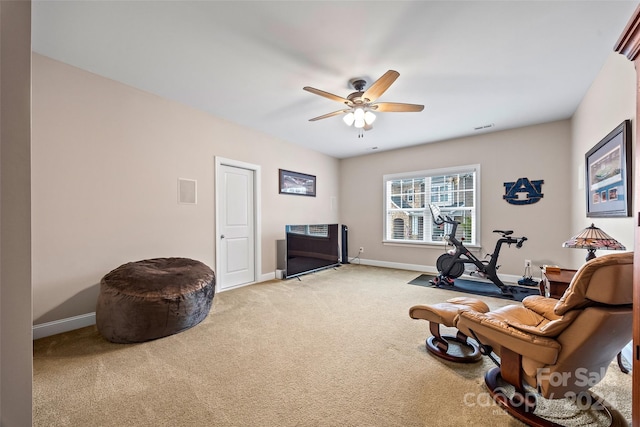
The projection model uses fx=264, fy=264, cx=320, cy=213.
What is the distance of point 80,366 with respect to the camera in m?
2.01

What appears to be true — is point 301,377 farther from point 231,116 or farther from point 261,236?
point 231,116

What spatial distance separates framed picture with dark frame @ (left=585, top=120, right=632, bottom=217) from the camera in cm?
217

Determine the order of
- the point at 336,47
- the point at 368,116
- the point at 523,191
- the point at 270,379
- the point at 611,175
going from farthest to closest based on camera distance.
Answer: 1. the point at 523,191
2. the point at 368,116
3. the point at 611,175
4. the point at 336,47
5. the point at 270,379

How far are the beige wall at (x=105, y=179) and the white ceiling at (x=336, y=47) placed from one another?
263 millimetres

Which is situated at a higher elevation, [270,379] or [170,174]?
[170,174]

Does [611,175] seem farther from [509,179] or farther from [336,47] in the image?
[336,47]

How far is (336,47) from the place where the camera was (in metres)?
2.32

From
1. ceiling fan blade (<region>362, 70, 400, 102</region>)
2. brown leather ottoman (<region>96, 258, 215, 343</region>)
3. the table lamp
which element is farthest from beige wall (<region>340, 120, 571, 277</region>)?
brown leather ottoman (<region>96, 258, 215, 343</region>)

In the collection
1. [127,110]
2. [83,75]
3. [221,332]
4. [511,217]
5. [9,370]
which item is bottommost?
[221,332]

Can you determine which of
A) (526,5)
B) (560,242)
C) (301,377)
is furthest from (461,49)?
(560,242)

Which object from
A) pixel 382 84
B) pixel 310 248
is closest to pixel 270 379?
pixel 382 84

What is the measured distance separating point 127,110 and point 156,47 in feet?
3.49

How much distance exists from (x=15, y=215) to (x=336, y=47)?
Result: 2.37 m

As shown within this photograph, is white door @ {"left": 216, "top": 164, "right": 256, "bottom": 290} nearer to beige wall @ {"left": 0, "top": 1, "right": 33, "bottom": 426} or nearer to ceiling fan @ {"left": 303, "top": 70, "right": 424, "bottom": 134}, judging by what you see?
ceiling fan @ {"left": 303, "top": 70, "right": 424, "bottom": 134}
